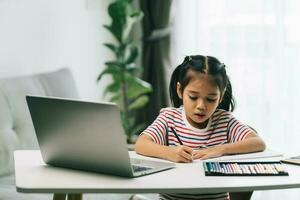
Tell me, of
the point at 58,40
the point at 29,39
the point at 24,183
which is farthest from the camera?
the point at 58,40

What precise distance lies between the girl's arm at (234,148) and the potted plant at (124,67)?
1847 millimetres

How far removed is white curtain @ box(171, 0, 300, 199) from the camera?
3324 mm

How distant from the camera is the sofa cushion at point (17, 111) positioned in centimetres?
271

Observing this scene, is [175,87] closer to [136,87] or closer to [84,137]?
[84,137]

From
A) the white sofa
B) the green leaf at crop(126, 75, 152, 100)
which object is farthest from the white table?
the green leaf at crop(126, 75, 152, 100)

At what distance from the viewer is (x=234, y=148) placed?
1939mm

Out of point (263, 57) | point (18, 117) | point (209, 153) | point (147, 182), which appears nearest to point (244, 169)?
point (209, 153)

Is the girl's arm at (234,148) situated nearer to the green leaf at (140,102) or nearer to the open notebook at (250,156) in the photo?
the open notebook at (250,156)

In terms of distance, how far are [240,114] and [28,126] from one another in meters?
1.29

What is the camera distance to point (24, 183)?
1588 mm

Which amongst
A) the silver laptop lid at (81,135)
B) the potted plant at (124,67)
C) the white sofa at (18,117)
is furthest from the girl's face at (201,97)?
the potted plant at (124,67)

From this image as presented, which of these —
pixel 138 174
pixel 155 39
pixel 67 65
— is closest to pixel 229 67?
pixel 155 39

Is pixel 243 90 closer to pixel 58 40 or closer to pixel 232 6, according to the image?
pixel 232 6

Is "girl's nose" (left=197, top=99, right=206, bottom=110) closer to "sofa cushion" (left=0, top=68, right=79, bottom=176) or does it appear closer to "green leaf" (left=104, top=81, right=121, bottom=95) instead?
"sofa cushion" (left=0, top=68, right=79, bottom=176)
